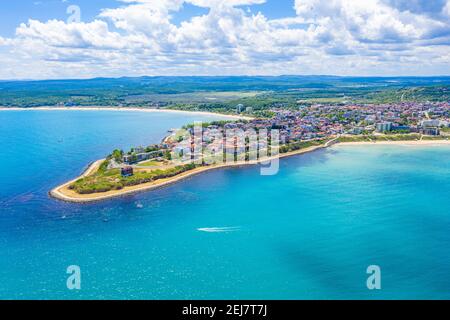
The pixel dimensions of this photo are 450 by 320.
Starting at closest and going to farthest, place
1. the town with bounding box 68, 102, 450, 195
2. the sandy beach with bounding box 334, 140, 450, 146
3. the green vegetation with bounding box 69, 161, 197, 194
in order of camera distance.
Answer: the green vegetation with bounding box 69, 161, 197, 194 → the town with bounding box 68, 102, 450, 195 → the sandy beach with bounding box 334, 140, 450, 146

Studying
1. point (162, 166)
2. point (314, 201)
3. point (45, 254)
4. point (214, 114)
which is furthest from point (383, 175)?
point (214, 114)

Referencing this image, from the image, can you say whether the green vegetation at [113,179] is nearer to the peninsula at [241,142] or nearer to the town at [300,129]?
the peninsula at [241,142]

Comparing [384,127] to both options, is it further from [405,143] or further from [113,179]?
[113,179]

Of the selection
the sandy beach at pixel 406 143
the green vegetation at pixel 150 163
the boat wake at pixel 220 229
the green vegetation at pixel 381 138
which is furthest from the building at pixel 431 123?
the boat wake at pixel 220 229

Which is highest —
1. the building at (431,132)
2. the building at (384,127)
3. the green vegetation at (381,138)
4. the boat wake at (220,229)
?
the building at (384,127)

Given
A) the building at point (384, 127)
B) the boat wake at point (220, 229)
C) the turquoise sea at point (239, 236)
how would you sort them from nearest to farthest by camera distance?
the turquoise sea at point (239, 236), the boat wake at point (220, 229), the building at point (384, 127)

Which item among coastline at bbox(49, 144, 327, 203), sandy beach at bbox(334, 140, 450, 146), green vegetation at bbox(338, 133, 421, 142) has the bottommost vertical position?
coastline at bbox(49, 144, 327, 203)

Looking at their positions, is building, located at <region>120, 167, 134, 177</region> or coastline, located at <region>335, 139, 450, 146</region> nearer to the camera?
building, located at <region>120, 167, 134, 177</region>

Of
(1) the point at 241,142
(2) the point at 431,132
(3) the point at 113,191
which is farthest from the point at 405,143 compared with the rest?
(3) the point at 113,191
